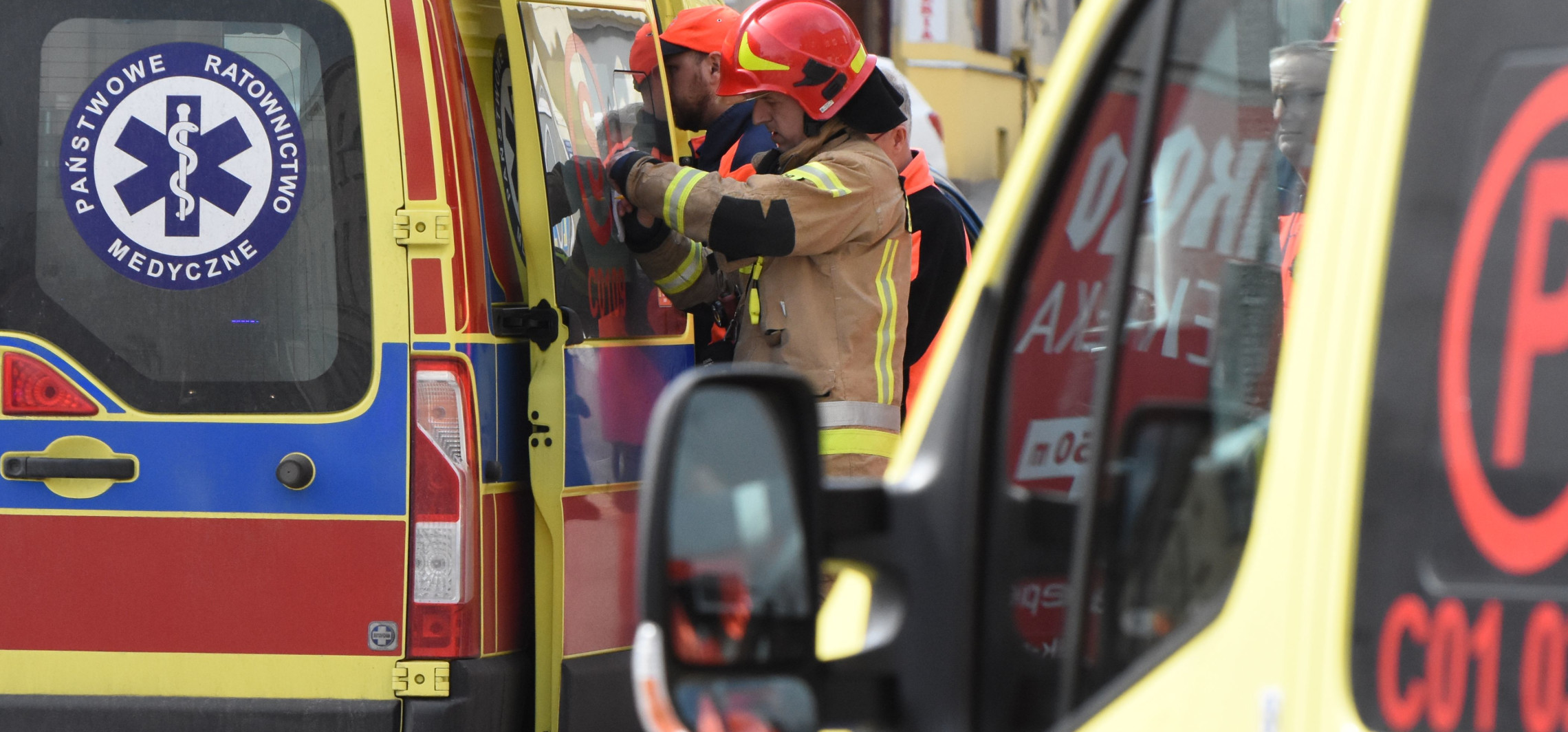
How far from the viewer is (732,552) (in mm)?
1330

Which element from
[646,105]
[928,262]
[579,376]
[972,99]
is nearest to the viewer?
[579,376]

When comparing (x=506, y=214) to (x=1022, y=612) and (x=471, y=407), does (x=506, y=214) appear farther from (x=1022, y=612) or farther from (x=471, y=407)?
(x=1022, y=612)

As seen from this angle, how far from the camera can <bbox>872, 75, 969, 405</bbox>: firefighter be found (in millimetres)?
4602

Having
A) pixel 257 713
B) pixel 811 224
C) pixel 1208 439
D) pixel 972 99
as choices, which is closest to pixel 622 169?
pixel 811 224

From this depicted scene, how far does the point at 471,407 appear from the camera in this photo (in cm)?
316

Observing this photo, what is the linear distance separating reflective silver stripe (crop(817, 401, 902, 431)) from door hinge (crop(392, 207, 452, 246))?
1017 mm

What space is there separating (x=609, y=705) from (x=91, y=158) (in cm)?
146

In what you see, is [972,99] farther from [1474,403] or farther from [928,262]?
[1474,403]

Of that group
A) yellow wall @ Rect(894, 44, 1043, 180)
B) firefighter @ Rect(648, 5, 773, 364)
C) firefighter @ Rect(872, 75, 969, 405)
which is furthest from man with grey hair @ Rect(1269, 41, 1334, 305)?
yellow wall @ Rect(894, 44, 1043, 180)

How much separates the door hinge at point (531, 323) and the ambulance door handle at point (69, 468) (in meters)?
0.75

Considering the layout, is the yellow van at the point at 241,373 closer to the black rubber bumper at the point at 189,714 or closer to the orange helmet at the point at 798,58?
the black rubber bumper at the point at 189,714

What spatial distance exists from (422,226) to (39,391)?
32.1 inches

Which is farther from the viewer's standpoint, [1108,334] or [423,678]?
[423,678]

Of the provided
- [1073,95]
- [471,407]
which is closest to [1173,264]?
[1073,95]
